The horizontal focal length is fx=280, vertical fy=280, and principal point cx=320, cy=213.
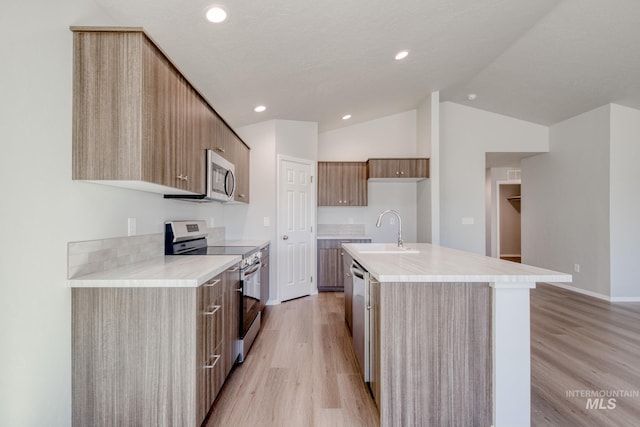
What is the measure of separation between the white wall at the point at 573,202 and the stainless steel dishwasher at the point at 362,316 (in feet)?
13.5

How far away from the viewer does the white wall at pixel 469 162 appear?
5.04 m

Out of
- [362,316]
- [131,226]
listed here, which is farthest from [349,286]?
[131,226]

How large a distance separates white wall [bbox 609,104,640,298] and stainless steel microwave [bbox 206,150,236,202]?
198 inches

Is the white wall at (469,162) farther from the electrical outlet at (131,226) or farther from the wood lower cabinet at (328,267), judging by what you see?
the electrical outlet at (131,226)

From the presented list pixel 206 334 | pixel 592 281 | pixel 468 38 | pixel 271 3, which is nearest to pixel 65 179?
pixel 206 334

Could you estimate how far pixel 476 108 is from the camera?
16.7ft

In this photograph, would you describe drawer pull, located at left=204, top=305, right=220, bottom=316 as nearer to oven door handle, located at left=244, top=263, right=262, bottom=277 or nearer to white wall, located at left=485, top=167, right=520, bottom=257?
oven door handle, located at left=244, top=263, right=262, bottom=277

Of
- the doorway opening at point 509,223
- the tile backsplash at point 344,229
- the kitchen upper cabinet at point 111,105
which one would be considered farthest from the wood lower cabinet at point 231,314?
the doorway opening at point 509,223

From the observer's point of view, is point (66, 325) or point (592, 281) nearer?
point (66, 325)

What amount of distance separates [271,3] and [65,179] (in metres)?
1.61

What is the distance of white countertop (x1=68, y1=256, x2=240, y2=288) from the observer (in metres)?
1.35

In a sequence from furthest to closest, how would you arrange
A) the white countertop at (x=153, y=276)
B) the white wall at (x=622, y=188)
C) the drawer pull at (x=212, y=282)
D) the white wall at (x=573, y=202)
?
the white wall at (x=573, y=202)
the white wall at (x=622, y=188)
the drawer pull at (x=212, y=282)
the white countertop at (x=153, y=276)

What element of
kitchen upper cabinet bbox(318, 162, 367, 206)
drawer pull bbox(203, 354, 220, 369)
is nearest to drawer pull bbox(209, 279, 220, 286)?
drawer pull bbox(203, 354, 220, 369)

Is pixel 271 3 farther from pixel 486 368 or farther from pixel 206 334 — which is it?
pixel 486 368
